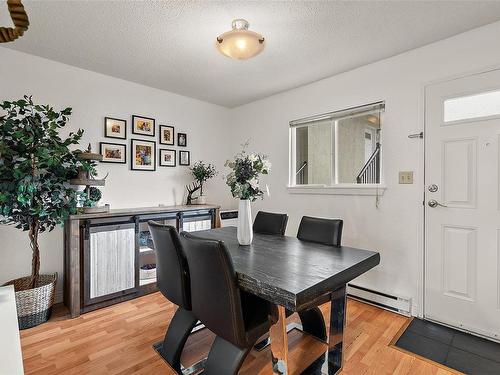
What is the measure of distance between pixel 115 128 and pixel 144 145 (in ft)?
1.26

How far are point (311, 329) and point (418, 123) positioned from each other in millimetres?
2074

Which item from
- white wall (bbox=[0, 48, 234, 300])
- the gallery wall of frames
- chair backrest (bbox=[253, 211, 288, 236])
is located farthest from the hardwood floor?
the gallery wall of frames

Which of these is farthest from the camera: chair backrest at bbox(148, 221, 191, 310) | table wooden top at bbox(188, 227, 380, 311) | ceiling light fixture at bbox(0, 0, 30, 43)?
chair backrest at bbox(148, 221, 191, 310)

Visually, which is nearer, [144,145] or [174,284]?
[174,284]

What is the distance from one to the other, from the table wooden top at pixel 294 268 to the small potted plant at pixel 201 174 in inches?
69.1

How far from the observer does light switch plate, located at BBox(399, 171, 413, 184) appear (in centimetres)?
251

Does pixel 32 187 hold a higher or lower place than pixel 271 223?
higher

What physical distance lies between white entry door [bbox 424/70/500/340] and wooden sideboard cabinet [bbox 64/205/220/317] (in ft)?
8.87

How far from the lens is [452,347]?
1984 mm

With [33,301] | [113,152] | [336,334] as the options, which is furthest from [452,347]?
[113,152]

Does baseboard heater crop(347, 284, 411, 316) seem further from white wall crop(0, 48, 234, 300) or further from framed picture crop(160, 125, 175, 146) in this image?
framed picture crop(160, 125, 175, 146)

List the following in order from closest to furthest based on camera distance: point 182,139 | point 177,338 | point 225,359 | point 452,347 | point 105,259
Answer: point 225,359, point 177,338, point 452,347, point 105,259, point 182,139

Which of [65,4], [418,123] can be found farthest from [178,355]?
[418,123]

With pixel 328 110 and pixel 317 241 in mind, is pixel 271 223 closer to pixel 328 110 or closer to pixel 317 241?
pixel 317 241
